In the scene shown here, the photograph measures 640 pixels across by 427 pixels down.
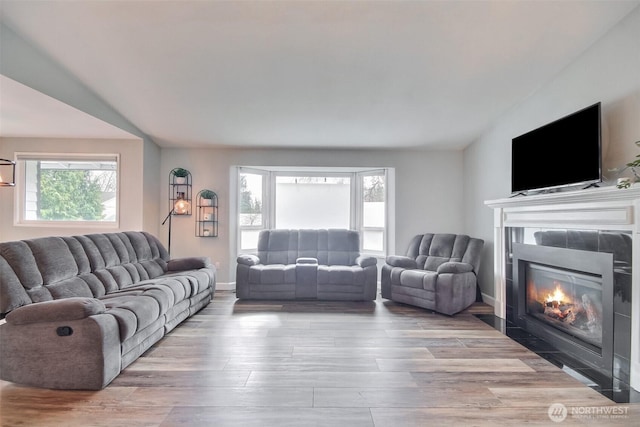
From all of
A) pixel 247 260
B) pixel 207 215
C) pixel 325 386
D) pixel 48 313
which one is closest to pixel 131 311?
pixel 48 313

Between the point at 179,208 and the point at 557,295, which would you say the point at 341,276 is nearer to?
the point at 557,295

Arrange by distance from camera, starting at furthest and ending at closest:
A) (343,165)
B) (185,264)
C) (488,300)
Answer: (343,165) → (488,300) → (185,264)

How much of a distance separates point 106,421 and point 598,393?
3094mm

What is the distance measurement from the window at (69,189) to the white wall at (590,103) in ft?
17.4

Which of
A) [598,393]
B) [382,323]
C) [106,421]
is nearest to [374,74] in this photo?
[382,323]

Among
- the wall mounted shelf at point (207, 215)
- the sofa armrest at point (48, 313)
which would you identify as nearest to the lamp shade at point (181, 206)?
the wall mounted shelf at point (207, 215)

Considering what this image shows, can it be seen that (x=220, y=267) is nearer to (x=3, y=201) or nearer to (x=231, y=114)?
(x=231, y=114)

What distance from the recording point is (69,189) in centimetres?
474

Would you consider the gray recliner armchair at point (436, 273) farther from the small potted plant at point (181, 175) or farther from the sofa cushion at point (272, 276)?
the small potted plant at point (181, 175)

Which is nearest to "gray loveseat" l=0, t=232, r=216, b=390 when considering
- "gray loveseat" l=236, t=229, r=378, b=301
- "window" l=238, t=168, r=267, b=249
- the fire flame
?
"gray loveseat" l=236, t=229, r=378, b=301

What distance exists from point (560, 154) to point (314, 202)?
11.7 ft

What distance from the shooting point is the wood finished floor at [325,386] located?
1.85 meters

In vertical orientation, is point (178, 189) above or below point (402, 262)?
above

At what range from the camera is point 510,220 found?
3.52 meters
